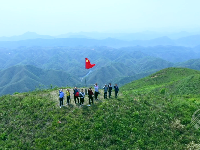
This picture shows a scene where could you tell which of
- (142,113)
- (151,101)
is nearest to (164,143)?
(142,113)

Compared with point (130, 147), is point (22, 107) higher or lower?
higher

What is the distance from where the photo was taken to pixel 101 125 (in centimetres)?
1691

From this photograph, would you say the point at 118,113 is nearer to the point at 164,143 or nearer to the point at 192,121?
the point at 164,143

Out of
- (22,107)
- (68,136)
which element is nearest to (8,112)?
(22,107)

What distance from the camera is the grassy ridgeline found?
1517 centimetres

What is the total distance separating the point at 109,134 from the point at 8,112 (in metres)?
15.0

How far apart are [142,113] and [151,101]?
14.9ft

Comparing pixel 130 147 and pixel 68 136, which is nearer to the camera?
pixel 130 147

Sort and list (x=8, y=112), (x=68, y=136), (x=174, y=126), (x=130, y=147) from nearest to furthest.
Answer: (x=130, y=147), (x=68, y=136), (x=174, y=126), (x=8, y=112)

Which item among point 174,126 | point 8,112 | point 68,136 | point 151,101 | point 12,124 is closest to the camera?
point 68,136

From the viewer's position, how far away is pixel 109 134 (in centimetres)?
1612

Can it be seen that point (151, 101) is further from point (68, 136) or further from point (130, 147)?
point (68, 136)

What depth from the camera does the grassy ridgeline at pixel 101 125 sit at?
15.2m

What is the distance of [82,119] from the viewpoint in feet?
58.6
